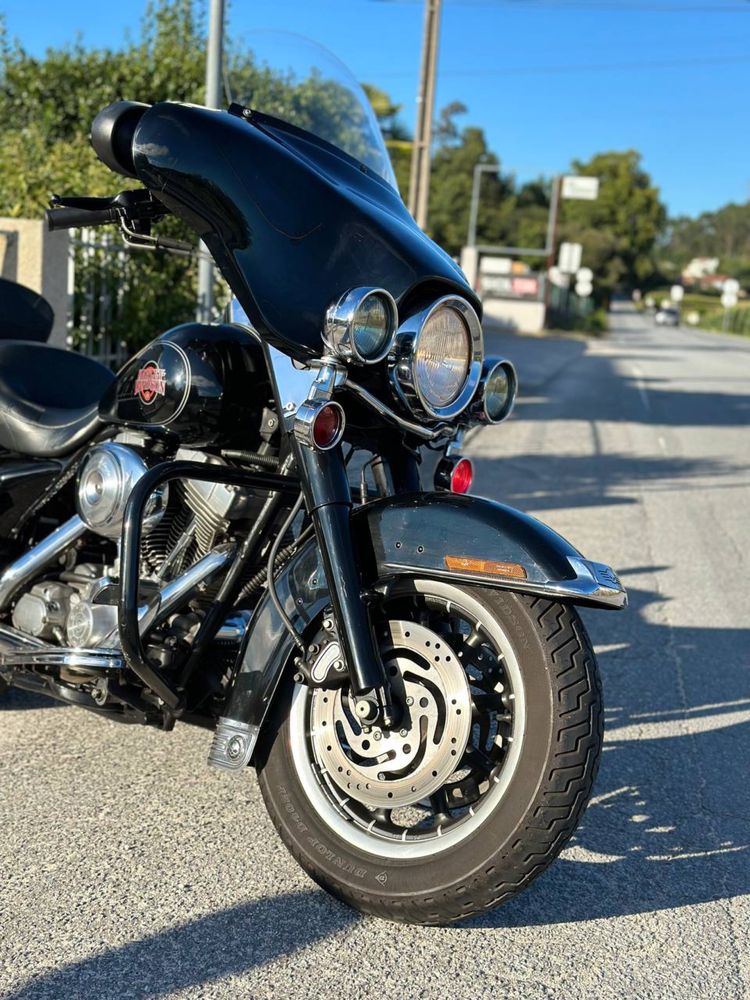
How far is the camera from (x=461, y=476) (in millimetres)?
3156

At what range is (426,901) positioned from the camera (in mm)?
2541

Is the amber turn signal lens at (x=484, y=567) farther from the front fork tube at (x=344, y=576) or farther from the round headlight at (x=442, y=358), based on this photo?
the round headlight at (x=442, y=358)

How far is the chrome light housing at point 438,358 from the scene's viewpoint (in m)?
2.57

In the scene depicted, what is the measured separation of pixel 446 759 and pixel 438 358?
964 mm

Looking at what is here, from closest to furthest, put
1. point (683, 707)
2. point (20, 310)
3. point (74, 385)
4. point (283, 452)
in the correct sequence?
point (283, 452)
point (74, 385)
point (20, 310)
point (683, 707)

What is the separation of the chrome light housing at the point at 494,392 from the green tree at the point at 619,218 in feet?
252

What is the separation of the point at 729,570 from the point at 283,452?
4623 mm

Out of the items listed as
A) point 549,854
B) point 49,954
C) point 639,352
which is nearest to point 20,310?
point 49,954

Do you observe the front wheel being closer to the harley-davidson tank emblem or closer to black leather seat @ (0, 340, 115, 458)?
the harley-davidson tank emblem

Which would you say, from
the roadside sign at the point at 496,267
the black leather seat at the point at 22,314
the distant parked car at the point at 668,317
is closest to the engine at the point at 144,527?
the black leather seat at the point at 22,314

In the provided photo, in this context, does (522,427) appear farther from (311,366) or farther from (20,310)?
(311,366)

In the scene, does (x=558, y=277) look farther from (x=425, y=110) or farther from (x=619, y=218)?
(x=425, y=110)

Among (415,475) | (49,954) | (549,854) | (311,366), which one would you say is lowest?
(49,954)

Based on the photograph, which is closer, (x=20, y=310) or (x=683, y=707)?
(x=20, y=310)
